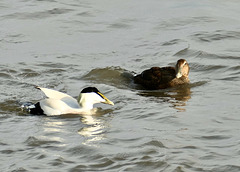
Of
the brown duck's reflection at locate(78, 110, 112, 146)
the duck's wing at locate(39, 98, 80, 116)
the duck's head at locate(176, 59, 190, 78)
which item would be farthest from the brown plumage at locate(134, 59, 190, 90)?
the duck's wing at locate(39, 98, 80, 116)

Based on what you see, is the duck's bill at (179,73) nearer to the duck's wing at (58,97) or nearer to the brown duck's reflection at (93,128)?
the brown duck's reflection at (93,128)

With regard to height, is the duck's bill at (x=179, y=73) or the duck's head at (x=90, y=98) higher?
the duck's bill at (x=179, y=73)

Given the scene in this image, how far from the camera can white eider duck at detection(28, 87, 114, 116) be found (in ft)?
34.0

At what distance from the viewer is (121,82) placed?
13086mm

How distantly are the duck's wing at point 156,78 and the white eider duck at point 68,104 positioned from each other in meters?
2.14

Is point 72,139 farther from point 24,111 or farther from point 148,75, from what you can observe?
point 148,75

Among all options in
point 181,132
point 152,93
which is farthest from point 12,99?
point 181,132

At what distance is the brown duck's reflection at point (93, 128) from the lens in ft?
28.8

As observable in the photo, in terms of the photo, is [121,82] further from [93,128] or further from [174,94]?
[93,128]

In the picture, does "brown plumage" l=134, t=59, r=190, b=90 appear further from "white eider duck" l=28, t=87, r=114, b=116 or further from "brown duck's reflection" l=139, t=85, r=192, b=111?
"white eider duck" l=28, t=87, r=114, b=116

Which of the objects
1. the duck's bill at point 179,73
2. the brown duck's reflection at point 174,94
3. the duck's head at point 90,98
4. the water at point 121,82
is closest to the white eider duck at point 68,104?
the duck's head at point 90,98

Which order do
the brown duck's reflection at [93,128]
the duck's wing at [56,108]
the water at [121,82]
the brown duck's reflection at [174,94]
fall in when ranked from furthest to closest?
the brown duck's reflection at [174,94]
the duck's wing at [56,108]
the brown duck's reflection at [93,128]
the water at [121,82]

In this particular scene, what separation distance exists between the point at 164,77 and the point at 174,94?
625mm

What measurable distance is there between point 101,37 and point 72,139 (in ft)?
26.6
